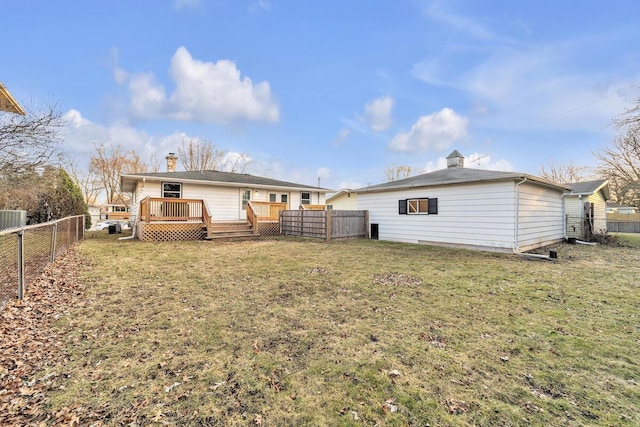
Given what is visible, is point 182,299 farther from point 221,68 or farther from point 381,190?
point 221,68

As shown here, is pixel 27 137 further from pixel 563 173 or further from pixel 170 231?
pixel 563 173

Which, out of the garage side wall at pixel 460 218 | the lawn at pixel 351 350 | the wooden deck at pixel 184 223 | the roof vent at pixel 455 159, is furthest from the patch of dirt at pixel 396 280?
the roof vent at pixel 455 159

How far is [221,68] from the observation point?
1451 cm

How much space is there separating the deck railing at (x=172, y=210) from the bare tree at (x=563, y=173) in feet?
120

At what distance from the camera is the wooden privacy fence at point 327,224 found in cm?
1258

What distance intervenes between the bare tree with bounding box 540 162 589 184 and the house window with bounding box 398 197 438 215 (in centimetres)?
2958

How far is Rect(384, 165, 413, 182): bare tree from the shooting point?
37500mm

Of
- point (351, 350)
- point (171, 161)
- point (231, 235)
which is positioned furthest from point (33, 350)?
point (171, 161)

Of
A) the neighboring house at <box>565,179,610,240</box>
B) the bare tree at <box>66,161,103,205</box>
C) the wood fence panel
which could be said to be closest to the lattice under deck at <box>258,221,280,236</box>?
the wood fence panel

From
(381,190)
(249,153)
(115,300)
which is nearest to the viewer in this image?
(115,300)

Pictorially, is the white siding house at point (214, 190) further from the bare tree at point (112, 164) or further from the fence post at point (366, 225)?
the bare tree at point (112, 164)

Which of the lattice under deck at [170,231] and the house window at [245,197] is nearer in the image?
the lattice under deck at [170,231]

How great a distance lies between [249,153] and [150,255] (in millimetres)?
28555

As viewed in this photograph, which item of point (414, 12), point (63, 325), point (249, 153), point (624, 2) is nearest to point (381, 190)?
point (414, 12)
